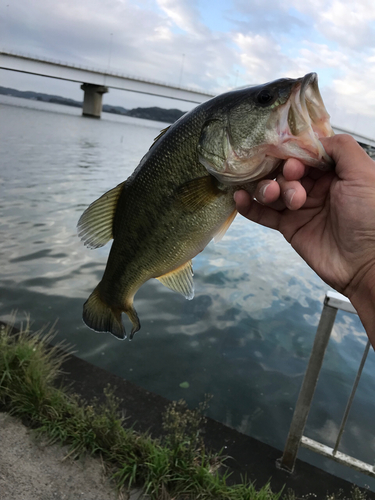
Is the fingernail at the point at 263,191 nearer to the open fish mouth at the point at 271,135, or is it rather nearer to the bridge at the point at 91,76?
the open fish mouth at the point at 271,135

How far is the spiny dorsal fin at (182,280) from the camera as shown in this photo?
252cm

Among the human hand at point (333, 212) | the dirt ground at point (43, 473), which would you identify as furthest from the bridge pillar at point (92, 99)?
the human hand at point (333, 212)

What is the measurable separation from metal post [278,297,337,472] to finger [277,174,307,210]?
185cm

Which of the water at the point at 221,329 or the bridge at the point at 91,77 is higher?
the bridge at the point at 91,77

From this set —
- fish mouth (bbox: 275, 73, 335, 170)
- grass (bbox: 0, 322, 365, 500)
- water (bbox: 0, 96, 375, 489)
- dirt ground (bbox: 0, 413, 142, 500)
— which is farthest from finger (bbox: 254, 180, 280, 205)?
water (bbox: 0, 96, 375, 489)

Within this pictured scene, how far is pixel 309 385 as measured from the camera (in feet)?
12.7

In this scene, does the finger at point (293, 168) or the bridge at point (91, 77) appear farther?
the bridge at point (91, 77)

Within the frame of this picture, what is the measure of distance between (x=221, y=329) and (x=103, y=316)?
5815 millimetres

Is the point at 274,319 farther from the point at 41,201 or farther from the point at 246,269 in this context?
the point at 41,201

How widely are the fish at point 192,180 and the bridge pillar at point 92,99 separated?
7005cm

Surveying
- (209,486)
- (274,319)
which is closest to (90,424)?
(209,486)

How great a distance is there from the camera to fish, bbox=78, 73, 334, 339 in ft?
5.89

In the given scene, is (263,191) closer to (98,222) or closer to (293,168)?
(293,168)

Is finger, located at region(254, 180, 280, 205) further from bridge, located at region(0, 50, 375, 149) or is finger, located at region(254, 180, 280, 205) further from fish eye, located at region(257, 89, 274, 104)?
bridge, located at region(0, 50, 375, 149)
